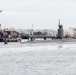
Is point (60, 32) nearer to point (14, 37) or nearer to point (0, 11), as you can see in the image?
point (14, 37)

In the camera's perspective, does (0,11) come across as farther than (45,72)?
Yes

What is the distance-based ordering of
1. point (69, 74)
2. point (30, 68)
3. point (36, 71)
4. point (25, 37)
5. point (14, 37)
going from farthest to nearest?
point (25, 37) < point (14, 37) < point (30, 68) < point (36, 71) < point (69, 74)

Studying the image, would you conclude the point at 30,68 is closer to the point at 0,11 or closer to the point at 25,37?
the point at 0,11

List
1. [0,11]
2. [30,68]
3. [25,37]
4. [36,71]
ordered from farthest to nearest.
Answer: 1. [25,37]
2. [0,11]
3. [30,68]
4. [36,71]

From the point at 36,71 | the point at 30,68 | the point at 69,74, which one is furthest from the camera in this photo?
the point at 30,68

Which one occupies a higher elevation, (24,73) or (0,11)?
(0,11)

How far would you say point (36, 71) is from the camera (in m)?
26.5

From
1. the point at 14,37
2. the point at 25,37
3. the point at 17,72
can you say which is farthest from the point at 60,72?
the point at 25,37

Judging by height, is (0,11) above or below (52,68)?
above

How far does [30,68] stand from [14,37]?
89637 millimetres

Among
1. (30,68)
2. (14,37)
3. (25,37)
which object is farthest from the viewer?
(25,37)

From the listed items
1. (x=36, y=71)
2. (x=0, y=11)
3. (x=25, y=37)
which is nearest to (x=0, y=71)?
(x=36, y=71)

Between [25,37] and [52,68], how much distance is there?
5429 inches

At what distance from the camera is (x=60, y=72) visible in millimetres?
26062
